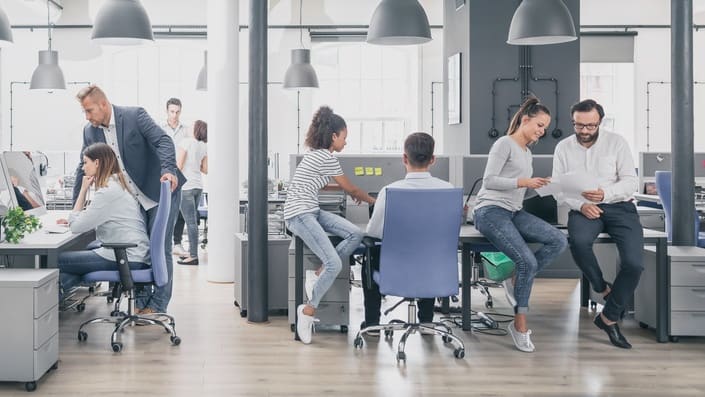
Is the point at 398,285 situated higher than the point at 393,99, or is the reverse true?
the point at 393,99

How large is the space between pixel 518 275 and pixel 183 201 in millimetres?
4254

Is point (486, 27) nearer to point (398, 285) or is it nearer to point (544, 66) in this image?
point (544, 66)

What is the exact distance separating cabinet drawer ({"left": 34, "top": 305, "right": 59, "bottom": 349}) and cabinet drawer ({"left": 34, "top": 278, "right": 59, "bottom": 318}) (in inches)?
1.0

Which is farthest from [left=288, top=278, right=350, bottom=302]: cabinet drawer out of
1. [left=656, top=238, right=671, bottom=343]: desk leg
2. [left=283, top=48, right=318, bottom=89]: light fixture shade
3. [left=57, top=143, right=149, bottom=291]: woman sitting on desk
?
[left=283, top=48, right=318, bottom=89]: light fixture shade

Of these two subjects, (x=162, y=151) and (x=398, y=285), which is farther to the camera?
(x=162, y=151)

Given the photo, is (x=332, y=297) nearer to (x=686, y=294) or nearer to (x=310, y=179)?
(x=310, y=179)

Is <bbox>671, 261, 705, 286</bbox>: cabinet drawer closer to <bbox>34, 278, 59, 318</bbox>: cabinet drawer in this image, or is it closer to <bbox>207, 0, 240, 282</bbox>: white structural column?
<bbox>34, 278, 59, 318</bbox>: cabinet drawer

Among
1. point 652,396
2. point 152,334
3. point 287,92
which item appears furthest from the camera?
point 287,92

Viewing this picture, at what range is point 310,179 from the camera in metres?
4.27

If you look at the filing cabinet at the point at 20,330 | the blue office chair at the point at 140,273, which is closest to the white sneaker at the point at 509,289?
the blue office chair at the point at 140,273

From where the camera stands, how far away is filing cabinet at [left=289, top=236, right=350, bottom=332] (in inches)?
174

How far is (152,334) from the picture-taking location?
4473 mm

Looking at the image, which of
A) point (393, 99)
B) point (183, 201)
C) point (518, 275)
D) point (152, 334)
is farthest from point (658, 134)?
point (152, 334)

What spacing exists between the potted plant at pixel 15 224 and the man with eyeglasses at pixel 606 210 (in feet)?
9.54
